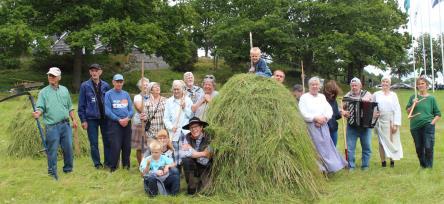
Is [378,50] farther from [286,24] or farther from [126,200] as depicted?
[126,200]

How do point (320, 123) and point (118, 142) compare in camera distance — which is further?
point (118, 142)

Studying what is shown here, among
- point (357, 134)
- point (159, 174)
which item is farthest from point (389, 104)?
point (159, 174)

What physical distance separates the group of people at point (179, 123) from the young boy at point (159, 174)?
1 cm

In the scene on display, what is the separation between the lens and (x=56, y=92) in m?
7.26

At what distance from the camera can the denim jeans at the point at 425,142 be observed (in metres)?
7.46

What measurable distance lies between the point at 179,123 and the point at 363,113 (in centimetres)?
289

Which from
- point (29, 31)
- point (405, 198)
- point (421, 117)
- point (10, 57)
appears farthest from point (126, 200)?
point (10, 57)

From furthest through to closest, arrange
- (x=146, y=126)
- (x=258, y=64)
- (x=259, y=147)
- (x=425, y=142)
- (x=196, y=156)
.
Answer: (x=146, y=126), (x=425, y=142), (x=258, y=64), (x=196, y=156), (x=259, y=147)

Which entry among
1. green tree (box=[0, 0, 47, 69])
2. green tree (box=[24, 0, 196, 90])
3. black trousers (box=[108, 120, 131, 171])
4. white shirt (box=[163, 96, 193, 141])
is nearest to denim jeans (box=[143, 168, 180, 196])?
white shirt (box=[163, 96, 193, 141])

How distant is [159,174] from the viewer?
6.05 metres

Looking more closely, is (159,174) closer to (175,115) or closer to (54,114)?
(175,115)

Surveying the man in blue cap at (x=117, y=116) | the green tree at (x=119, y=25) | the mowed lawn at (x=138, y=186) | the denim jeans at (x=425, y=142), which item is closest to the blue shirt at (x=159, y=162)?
the mowed lawn at (x=138, y=186)

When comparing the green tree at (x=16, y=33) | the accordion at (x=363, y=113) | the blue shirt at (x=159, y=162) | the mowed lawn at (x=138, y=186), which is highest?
the green tree at (x=16, y=33)

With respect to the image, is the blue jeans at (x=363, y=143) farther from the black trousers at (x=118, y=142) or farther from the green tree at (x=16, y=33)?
the green tree at (x=16, y=33)
